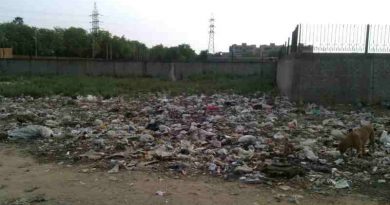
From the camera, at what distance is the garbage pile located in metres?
5.87

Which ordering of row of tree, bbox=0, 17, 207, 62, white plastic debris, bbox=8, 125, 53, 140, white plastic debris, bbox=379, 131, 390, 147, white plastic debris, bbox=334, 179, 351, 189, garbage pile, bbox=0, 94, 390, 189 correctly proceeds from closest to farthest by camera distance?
1. white plastic debris, bbox=334, 179, 351, 189
2. garbage pile, bbox=0, 94, 390, 189
3. white plastic debris, bbox=379, 131, 390, 147
4. white plastic debris, bbox=8, 125, 53, 140
5. row of tree, bbox=0, 17, 207, 62

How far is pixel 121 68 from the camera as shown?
1249 inches

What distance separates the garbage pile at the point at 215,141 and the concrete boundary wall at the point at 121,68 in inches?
717

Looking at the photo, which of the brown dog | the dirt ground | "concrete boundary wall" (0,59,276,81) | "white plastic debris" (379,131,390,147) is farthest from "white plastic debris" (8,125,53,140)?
"concrete boundary wall" (0,59,276,81)

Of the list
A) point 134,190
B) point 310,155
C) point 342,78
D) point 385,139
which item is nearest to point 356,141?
point 310,155

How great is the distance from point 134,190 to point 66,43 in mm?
71770

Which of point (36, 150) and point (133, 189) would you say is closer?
point (133, 189)

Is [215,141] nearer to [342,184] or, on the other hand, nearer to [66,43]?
[342,184]

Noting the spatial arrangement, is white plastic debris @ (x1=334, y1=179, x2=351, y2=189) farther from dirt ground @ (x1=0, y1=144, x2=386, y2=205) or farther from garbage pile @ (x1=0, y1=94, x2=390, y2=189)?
dirt ground @ (x1=0, y1=144, x2=386, y2=205)

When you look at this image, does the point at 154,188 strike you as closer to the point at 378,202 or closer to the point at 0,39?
the point at 378,202

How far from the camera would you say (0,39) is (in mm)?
58750

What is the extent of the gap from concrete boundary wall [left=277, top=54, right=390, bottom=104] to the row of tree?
4820cm

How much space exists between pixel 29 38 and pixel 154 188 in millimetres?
67861

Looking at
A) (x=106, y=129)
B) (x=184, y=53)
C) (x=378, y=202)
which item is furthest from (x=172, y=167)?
(x=184, y=53)
